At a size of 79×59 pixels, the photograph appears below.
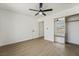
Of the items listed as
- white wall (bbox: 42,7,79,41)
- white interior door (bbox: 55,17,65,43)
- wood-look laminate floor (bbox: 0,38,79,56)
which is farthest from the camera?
white interior door (bbox: 55,17,65,43)

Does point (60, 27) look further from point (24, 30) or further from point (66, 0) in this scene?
point (66, 0)

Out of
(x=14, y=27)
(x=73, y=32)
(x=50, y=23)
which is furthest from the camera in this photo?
(x=50, y=23)

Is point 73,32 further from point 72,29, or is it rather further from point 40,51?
point 40,51

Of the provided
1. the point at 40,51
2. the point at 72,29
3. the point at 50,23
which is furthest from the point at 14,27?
the point at 72,29

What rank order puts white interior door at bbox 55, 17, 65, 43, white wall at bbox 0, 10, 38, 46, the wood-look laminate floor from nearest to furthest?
the wood-look laminate floor → white wall at bbox 0, 10, 38, 46 → white interior door at bbox 55, 17, 65, 43

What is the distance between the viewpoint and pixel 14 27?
507 cm

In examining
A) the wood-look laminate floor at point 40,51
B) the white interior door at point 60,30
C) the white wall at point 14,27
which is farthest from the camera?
the white interior door at point 60,30

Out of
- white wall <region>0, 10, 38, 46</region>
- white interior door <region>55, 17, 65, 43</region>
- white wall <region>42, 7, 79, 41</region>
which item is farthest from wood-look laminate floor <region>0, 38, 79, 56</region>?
white wall <region>42, 7, 79, 41</region>

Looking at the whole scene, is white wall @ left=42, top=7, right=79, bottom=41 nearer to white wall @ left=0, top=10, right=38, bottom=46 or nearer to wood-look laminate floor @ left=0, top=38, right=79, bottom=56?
white wall @ left=0, top=10, right=38, bottom=46

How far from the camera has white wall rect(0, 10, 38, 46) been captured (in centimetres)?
438

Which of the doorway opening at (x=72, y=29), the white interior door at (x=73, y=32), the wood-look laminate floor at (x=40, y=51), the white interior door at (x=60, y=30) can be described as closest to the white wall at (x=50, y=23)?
the white interior door at (x=60, y=30)

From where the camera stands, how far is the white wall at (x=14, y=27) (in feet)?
14.4

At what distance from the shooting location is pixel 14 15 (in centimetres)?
508

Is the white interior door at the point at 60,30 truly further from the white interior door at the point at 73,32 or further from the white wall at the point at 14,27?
the white wall at the point at 14,27
